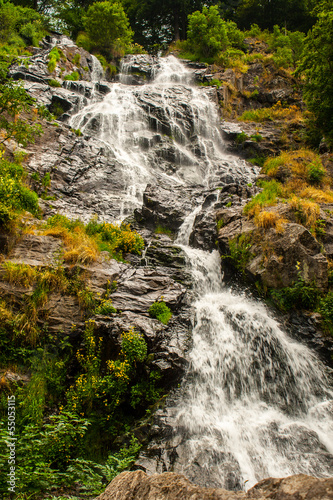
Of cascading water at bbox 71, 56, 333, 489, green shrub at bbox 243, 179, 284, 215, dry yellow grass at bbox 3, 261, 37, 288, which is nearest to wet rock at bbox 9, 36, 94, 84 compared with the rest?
cascading water at bbox 71, 56, 333, 489

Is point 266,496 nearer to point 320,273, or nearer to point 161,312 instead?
point 161,312

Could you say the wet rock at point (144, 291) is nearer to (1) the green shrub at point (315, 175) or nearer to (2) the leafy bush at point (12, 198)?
(2) the leafy bush at point (12, 198)

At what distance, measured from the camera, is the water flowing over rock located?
4.73m

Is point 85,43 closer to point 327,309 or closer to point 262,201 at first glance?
point 262,201

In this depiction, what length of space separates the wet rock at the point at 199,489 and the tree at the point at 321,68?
1482cm

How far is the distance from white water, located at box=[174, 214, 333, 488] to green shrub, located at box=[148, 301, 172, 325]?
0.82 metres

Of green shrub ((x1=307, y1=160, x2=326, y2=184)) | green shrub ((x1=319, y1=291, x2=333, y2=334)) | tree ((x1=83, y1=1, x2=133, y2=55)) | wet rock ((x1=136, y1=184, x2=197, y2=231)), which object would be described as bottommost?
green shrub ((x1=319, y1=291, x2=333, y2=334))

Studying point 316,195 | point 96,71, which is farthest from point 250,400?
point 96,71

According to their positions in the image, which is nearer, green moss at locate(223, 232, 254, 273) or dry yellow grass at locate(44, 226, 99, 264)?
dry yellow grass at locate(44, 226, 99, 264)

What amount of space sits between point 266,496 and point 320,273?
6.93 metres

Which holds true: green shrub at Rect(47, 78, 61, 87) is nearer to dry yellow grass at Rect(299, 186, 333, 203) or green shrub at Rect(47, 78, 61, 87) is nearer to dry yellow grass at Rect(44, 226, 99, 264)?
dry yellow grass at Rect(44, 226, 99, 264)

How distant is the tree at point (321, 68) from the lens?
1182 centimetres

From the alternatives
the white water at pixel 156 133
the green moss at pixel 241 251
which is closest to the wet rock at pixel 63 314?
the green moss at pixel 241 251

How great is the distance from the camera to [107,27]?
24.2 meters
